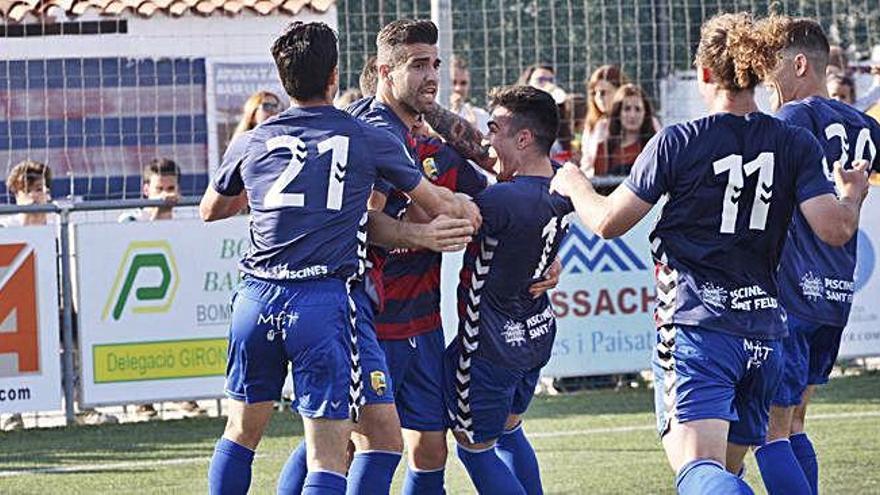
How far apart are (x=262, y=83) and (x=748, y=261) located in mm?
11396

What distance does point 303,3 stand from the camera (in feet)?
57.4

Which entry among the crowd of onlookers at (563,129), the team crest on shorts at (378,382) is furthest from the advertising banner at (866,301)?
the team crest on shorts at (378,382)

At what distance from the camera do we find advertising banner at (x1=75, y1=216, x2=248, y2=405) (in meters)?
11.2

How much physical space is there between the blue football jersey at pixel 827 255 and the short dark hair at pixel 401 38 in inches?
57.0

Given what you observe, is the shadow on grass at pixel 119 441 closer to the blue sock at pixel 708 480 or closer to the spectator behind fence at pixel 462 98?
the spectator behind fence at pixel 462 98

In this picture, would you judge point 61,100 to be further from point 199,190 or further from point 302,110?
point 302,110

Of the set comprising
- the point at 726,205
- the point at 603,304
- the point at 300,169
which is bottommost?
the point at 603,304

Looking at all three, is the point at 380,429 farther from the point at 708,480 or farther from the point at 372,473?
the point at 708,480

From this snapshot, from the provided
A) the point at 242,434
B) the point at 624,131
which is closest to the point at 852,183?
the point at 242,434

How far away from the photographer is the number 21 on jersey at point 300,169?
A: 6.15 m

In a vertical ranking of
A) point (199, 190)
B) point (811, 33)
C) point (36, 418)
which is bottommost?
point (36, 418)

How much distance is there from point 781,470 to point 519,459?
3.48 ft

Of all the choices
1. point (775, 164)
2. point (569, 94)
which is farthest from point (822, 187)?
point (569, 94)

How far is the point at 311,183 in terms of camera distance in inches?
243
